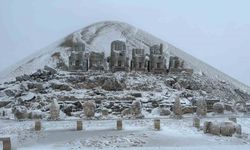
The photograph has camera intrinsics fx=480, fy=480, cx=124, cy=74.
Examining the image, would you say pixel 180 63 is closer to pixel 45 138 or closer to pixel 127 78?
pixel 127 78

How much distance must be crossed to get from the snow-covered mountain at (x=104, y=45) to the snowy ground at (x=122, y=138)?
55.9m

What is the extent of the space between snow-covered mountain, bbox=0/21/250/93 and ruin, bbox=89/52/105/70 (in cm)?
1887

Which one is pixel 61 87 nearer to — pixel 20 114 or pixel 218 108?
pixel 20 114

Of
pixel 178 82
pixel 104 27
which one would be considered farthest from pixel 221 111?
pixel 104 27

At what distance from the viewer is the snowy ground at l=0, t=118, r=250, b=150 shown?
27.4 metres

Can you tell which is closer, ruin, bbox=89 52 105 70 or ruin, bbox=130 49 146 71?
ruin, bbox=89 52 105 70

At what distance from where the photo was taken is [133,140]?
28578 mm

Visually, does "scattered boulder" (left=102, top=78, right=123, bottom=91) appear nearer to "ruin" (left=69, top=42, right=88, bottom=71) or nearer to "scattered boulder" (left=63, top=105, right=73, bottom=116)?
"ruin" (left=69, top=42, right=88, bottom=71)

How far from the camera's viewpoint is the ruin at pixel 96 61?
233 feet

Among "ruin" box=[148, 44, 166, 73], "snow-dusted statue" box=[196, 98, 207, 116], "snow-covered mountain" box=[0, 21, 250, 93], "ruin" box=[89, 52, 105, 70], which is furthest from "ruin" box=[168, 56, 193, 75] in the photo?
"snow-dusted statue" box=[196, 98, 207, 116]

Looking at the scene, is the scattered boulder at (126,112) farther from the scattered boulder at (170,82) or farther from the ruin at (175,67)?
the ruin at (175,67)

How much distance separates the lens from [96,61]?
71688 millimetres

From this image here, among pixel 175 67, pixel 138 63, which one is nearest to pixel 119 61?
pixel 138 63

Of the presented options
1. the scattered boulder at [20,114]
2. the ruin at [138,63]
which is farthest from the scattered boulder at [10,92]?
the ruin at [138,63]
